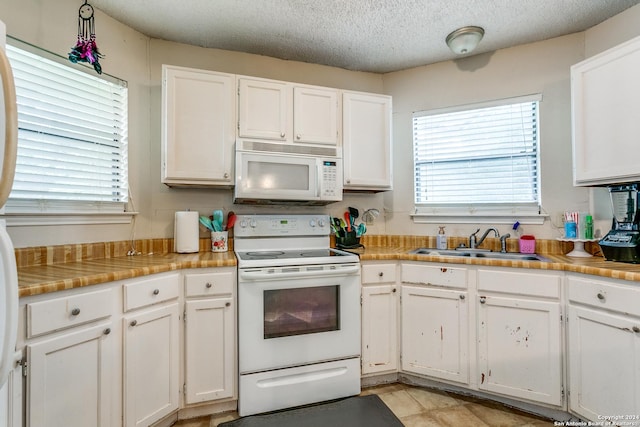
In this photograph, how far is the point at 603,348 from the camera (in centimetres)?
163

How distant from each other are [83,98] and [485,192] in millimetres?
2927

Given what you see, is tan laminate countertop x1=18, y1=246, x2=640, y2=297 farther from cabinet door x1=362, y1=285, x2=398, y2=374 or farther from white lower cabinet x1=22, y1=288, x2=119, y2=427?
cabinet door x1=362, y1=285, x2=398, y2=374

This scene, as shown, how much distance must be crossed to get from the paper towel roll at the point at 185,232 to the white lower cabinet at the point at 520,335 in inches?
76.5

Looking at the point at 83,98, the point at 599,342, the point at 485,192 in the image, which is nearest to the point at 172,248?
the point at 83,98

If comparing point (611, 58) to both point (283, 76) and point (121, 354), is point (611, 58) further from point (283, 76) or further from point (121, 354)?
point (121, 354)

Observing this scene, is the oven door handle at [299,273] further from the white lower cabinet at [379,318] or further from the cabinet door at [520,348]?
the cabinet door at [520,348]

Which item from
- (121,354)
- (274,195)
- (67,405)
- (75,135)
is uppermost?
(75,135)

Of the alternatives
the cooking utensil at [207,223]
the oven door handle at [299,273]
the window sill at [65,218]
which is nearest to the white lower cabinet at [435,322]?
the oven door handle at [299,273]

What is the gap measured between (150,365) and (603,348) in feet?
7.72

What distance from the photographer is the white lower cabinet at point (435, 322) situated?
2080 mm

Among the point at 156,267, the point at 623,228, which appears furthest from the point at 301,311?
the point at 623,228

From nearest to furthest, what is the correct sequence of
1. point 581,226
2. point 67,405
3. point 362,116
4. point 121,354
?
point 67,405 → point 121,354 → point 581,226 → point 362,116

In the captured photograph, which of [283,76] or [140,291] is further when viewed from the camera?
[283,76]

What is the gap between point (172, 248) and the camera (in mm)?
2354
